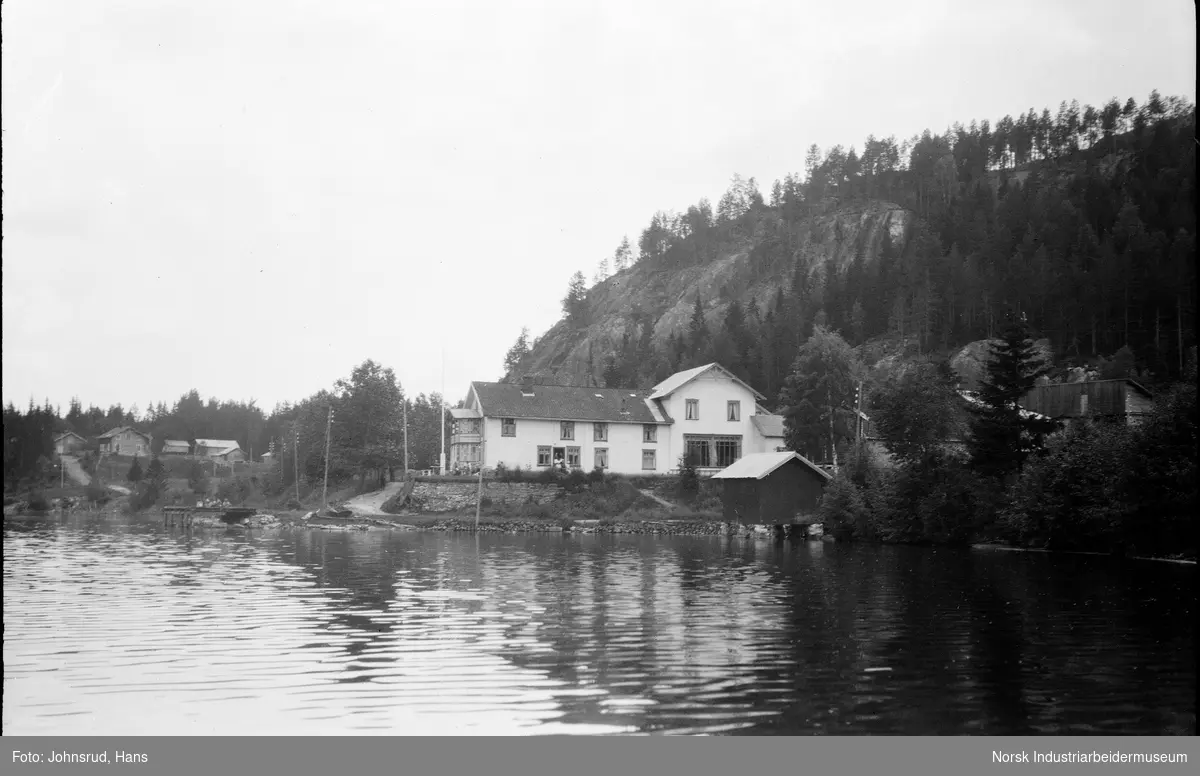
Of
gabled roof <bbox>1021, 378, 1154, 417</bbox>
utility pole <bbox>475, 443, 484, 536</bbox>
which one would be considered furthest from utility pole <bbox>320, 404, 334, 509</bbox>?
gabled roof <bbox>1021, 378, 1154, 417</bbox>

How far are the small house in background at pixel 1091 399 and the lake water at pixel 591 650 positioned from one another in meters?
43.9

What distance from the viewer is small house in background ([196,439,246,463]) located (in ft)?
524

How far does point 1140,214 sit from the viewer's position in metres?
121

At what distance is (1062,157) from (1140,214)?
190 ft

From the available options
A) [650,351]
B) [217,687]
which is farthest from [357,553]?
[650,351]

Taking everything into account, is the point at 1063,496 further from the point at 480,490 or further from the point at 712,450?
the point at 480,490

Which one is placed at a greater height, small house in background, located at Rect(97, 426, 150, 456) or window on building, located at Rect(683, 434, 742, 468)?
small house in background, located at Rect(97, 426, 150, 456)

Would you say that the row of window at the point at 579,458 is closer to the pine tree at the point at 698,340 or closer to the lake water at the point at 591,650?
the lake water at the point at 591,650

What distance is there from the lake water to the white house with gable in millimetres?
38809

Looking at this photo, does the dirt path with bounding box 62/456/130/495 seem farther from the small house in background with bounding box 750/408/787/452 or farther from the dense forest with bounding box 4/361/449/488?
the small house in background with bounding box 750/408/787/452

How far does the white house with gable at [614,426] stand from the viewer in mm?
74750

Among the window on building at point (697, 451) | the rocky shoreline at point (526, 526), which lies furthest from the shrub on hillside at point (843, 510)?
the window on building at point (697, 451)

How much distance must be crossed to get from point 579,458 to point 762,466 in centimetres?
1812

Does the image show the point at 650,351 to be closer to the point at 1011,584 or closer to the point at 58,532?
the point at 58,532
